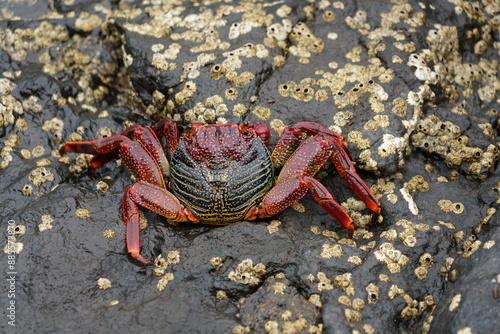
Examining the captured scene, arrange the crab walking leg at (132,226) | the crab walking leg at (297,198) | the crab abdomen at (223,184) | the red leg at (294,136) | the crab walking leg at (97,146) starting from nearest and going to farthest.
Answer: the crab walking leg at (132,226) < the crab walking leg at (297,198) < the crab abdomen at (223,184) < the red leg at (294,136) < the crab walking leg at (97,146)

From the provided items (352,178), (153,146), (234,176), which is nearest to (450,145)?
(352,178)

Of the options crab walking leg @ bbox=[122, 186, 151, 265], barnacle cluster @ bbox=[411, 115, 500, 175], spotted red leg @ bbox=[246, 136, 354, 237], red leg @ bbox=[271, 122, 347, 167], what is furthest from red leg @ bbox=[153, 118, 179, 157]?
barnacle cluster @ bbox=[411, 115, 500, 175]

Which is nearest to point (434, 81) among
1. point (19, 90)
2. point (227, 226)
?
point (227, 226)

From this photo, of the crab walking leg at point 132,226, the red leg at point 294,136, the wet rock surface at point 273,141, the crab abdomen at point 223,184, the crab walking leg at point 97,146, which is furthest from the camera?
the crab walking leg at point 97,146

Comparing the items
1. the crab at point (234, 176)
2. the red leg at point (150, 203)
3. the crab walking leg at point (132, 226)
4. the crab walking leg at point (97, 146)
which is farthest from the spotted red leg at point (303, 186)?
the crab walking leg at point (97, 146)

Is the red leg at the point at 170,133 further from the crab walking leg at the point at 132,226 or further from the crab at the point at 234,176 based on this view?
the crab walking leg at the point at 132,226

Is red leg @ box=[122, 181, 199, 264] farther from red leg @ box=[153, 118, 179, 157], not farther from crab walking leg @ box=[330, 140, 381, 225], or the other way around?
crab walking leg @ box=[330, 140, 381, 225]

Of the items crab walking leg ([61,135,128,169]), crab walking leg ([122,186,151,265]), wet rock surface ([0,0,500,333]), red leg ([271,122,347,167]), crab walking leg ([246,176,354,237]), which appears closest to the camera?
wet rock surface ([0,0,500,333])
